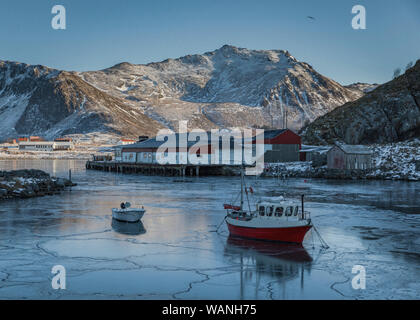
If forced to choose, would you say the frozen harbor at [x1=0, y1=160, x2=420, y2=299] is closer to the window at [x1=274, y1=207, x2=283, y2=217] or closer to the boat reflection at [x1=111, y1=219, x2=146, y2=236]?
the boat reflection at [x1=111, y1=219, x2=146, y2=236]

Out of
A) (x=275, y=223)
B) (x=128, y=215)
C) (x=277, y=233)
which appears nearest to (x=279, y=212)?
(x=275, y=223)

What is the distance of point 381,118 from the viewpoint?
338ft

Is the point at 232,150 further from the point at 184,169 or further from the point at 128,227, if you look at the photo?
the point at 128,227

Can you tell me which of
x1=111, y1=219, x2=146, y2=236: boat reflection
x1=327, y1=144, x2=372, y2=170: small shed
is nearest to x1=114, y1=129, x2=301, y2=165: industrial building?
x1=327, y1=144, x2=372, y2=170: small shed

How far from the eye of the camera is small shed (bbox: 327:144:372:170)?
7881cm

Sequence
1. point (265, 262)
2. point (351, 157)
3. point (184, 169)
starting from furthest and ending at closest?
point (184, 169) < point (351, 157) < point (265, 262)

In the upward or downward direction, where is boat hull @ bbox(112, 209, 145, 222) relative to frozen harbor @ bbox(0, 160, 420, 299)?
upward

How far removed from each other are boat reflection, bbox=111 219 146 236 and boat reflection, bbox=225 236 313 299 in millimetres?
6315

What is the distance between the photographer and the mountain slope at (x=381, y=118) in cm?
9925

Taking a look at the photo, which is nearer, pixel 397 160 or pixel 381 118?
pixel 397 160

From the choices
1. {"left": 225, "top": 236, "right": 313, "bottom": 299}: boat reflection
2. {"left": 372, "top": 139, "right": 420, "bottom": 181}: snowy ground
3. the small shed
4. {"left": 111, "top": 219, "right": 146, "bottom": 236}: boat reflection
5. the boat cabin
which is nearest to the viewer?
{"left": 225, "top": 236, "right": 313, "bottom": 299}: boat reflection

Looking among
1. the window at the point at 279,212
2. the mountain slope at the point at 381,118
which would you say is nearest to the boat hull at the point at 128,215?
the window at the point at 279,212

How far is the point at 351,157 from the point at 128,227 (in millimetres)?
53697
